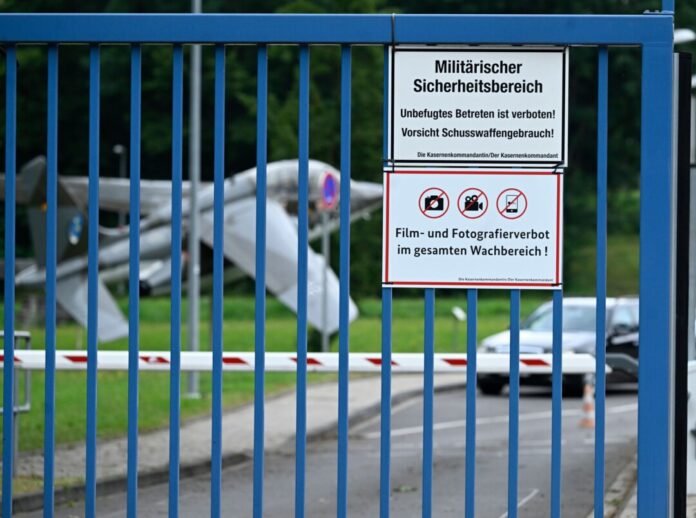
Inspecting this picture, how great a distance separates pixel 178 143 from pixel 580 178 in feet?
204

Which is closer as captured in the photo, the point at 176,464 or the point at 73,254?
the point at 176,464

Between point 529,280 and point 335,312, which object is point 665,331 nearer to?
point 529,280

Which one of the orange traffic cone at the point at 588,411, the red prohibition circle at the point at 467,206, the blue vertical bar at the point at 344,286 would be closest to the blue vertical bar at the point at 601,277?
the red prohibition circle at the point at 467,206

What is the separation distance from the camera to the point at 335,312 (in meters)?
28.2

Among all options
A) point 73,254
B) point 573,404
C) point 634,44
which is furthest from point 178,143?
point 73,254

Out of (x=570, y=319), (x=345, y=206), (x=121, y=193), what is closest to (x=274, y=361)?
(x=345, y=206)

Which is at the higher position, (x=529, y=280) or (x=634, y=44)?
(x=634, y=44)

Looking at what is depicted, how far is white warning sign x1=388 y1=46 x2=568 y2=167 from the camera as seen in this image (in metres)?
5.37

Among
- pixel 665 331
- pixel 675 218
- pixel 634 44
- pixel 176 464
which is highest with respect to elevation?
pixel 634 44

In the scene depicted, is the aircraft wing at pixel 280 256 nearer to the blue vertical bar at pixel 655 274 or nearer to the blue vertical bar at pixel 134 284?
the blue vertical bar at pixel 134 284

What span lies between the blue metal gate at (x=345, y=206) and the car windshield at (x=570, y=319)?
16.8 m

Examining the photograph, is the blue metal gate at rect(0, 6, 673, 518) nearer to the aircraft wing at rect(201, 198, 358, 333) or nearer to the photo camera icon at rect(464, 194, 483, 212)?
the photo camera icon at rect(464, 194, 483, 212)

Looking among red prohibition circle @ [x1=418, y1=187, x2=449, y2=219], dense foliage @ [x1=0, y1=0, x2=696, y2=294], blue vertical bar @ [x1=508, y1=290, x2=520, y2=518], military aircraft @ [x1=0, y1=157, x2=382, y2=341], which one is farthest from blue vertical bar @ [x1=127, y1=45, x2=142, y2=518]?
dense foliage @ [x1=0, y1=0, x2=696, y2=294]

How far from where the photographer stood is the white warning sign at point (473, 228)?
17.7ft
